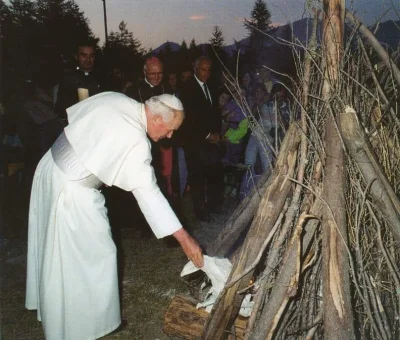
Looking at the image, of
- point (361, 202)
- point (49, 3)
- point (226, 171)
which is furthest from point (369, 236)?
point (49, 3)

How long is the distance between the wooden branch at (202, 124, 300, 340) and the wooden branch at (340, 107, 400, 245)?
1.65 ft

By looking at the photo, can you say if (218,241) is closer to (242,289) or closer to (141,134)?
(242,289)

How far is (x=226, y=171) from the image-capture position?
25.7 feet

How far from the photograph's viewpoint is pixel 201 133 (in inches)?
251

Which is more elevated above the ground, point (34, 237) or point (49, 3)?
point (49, 3)

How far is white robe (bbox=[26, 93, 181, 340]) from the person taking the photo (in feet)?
9.65

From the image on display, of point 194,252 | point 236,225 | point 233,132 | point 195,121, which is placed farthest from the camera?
point 233,132

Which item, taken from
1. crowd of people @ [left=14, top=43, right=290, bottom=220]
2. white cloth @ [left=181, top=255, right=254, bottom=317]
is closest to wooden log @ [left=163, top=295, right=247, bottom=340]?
white cloth @ [left=181, top=255, right=254, bottom=317]

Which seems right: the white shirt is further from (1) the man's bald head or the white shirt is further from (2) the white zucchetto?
(1) the man's bald head

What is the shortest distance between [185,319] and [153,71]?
391 centimetres

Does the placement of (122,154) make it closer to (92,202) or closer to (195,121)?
(92,202)

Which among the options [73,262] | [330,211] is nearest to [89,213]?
[73,262]

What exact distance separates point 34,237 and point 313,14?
3.08 metres

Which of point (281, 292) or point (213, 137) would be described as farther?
point (213, 137)
